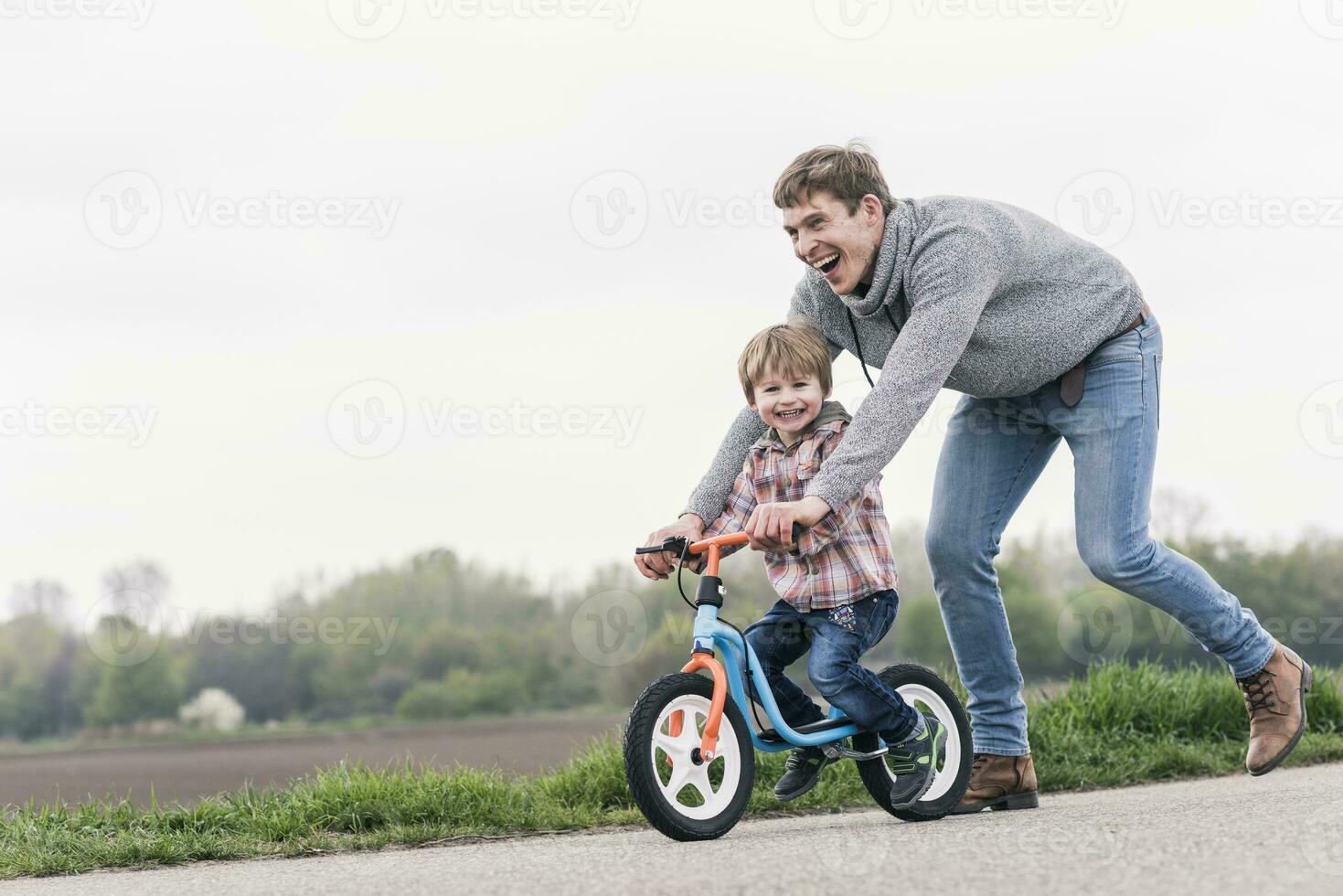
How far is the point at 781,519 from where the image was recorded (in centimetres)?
333

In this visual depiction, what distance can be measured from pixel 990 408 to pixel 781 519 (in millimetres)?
1301

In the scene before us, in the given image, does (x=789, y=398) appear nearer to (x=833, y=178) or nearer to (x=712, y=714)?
(x=833, y=178)

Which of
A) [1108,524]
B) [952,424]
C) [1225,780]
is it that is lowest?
[1225,780]

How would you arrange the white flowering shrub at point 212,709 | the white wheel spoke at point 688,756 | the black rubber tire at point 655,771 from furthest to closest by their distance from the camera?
the white flowering shrub at point 212,709
the white wheel spoke at point 688,756
the black rubber tire at point 655,771

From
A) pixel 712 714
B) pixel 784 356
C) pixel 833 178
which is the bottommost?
pixel 712 714

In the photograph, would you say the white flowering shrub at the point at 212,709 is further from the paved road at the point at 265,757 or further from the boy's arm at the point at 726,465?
the boy's arm at the point at 726,465

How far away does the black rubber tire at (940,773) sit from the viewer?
3.85 meters

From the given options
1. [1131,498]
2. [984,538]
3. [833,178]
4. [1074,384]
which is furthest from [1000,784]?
[833,178]

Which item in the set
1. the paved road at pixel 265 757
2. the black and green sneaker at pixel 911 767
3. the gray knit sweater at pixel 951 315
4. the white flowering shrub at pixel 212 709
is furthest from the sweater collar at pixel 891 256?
the white flowering shrub at pixel 212 709

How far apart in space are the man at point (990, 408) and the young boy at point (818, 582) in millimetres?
226

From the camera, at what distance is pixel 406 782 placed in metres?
4.45

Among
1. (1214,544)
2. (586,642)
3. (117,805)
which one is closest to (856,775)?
(117,805)

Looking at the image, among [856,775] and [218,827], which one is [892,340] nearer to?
[856,775]

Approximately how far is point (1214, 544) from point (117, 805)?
10.4m
